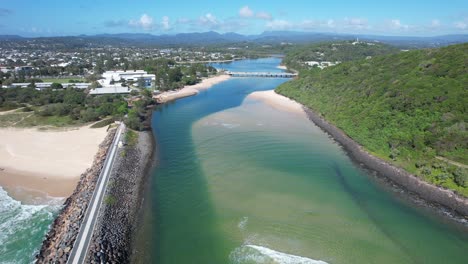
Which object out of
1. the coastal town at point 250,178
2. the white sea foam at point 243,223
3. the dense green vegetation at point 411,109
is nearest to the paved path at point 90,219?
the coastal town at point 250,178

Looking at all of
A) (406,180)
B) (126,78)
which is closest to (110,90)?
(126,78)

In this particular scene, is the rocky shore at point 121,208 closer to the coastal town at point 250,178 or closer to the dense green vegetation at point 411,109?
the coastal town at point 250,178

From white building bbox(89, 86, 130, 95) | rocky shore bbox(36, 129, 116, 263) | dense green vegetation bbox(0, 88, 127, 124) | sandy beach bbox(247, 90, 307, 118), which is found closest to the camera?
rocky shore bbox(36, 129, 116, 263)

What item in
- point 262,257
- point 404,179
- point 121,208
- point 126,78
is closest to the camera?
point 262,257

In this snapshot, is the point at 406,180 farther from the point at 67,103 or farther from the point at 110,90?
the point at 110,90

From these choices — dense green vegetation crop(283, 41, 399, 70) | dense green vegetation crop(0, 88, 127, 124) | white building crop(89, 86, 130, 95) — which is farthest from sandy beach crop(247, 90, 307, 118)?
dense green vegetation crop(283, 41, 399, 70)

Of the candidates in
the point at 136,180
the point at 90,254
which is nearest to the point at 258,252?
the point at 90,254

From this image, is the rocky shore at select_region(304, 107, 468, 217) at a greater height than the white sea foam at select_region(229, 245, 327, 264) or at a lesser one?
greater

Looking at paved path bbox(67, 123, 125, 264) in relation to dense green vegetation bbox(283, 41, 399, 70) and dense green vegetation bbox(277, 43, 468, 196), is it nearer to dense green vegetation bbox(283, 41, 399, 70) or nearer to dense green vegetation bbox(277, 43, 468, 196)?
dense green vegetation bbox(277, 43, 468, 196)
